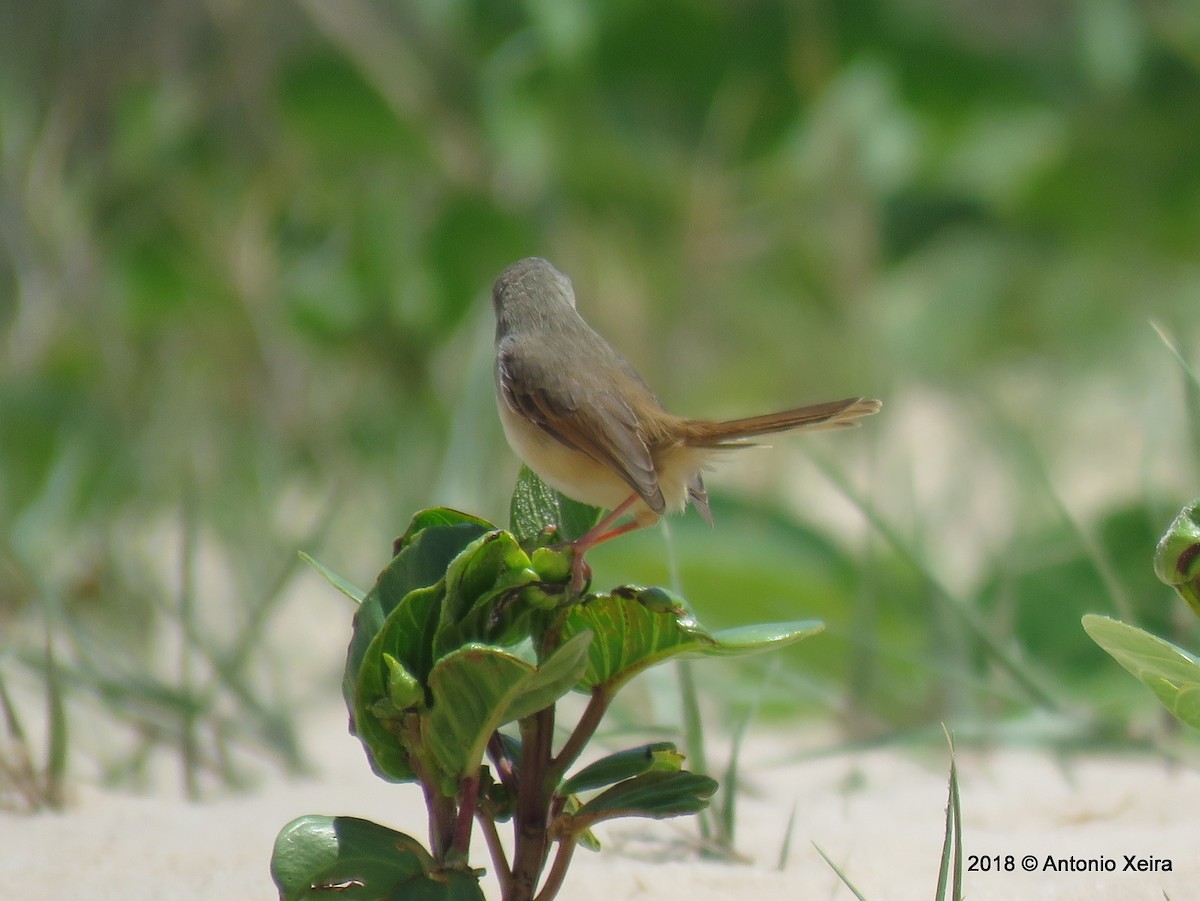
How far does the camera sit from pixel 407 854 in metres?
0.77

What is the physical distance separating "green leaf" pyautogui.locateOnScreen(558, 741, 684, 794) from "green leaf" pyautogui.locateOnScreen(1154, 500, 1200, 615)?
0.32m

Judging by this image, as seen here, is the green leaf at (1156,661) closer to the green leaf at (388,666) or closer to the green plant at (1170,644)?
the green plant at (1170,644)

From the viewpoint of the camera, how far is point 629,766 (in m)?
0.81

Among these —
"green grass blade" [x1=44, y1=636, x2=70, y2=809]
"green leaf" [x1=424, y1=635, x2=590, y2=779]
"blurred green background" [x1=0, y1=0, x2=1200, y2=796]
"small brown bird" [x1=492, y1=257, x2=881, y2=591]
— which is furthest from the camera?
"blurred green background" [x1=0, y1=0, x2=1200, y2=796]

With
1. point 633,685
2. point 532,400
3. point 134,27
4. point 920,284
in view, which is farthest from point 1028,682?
point 134,27

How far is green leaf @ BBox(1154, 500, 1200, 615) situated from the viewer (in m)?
0.79

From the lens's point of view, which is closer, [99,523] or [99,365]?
[99,523]

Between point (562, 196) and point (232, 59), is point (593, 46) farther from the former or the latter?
point (232, 59)

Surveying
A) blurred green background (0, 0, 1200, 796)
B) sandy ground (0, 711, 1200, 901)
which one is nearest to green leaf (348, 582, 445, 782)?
sandy ground (0, 711, 1200, 901)

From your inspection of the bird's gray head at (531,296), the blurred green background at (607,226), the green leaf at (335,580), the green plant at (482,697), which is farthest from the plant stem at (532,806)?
the blurred green background at (607,226)

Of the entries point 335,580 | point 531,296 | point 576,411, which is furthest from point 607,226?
point 335,580

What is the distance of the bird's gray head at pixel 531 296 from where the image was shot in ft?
3.89

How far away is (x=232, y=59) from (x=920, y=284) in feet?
6.71

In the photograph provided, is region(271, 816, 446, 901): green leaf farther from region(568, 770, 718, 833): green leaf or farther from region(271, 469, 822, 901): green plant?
region(568, 770, 718, 833): green leaf
